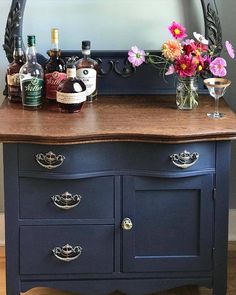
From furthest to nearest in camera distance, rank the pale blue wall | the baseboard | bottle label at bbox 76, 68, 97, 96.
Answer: the baseboard → the pale blue wall → bottle label at bbox 76, 68, 97, 96

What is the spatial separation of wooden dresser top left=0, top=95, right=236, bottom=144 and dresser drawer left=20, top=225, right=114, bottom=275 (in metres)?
0.33

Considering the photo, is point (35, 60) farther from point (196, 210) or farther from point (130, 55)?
point (196, 210)

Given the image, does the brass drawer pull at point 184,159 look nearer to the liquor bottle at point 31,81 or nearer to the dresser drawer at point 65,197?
the dresser drawer at point 65,197

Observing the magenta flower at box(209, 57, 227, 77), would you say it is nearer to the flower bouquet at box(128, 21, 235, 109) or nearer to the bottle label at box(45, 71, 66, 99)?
the flower bouquet at box(128, 21, 235, 109)

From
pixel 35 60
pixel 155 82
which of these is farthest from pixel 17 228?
pixel 155 82

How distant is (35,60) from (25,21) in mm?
297

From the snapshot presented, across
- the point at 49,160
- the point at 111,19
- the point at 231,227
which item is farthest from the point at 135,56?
the point at 231,227

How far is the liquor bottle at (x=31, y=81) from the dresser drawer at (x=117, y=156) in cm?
27

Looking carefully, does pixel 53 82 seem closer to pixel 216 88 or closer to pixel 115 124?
pixel 115 124

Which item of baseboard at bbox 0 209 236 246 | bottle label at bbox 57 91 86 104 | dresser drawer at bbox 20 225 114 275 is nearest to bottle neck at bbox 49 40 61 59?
bottle label at bbox 57 91 86 104

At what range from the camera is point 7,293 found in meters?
2.43

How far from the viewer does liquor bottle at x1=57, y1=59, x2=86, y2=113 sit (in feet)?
7.98

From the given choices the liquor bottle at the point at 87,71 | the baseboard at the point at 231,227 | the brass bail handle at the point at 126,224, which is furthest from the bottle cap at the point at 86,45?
the baseboard at the point at 231,227

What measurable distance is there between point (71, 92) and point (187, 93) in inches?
16.7
